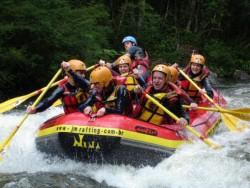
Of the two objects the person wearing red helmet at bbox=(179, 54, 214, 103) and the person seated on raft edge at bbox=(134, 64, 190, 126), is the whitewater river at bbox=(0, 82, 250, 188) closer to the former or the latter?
the person seated on raft edge at bbox=(134, 64, 190, 126)

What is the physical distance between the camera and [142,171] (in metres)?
5.51

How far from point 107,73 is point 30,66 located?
5.84 m

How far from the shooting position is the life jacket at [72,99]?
6.59 m

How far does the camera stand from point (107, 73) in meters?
5.98

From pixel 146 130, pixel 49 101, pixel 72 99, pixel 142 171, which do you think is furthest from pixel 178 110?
pixel 49 101

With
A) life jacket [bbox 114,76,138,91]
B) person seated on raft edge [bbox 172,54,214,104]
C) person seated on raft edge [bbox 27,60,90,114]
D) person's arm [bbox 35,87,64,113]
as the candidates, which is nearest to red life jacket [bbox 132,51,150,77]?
person seated on raft edge [bbox 172,54,214,104]

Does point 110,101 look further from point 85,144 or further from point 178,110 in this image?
point 178,110

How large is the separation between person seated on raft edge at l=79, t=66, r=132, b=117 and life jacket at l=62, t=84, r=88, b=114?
0.39m

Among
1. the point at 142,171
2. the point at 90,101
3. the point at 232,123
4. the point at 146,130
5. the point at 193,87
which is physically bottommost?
the point at 232,123

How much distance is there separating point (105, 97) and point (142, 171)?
4.14ft

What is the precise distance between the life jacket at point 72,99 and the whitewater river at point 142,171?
0.80 m

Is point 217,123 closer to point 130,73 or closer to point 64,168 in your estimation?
point 130,73

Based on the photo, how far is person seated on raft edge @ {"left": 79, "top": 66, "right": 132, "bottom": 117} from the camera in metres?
5.93

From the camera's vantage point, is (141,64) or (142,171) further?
(141,64)
